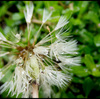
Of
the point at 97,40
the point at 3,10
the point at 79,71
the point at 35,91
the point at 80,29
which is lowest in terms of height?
the point at 35,91

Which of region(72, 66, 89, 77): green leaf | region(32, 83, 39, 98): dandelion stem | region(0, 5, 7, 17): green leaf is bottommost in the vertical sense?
region(32, 83, 39, 98): dandelion stem

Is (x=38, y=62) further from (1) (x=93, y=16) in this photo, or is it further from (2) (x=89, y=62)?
(1) (x=93, y=16)

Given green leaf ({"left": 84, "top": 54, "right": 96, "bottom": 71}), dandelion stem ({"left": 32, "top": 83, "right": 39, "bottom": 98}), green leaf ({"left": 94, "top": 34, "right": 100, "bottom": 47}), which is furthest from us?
green leaf ({"left": 94, "top": 34, "right": 100, "bottom": 47})

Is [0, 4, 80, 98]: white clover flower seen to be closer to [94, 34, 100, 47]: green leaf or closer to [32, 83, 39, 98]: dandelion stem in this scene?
[32, 83, 39, 98]: dandelion stem

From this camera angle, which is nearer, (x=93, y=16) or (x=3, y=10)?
(x=93, y=16)

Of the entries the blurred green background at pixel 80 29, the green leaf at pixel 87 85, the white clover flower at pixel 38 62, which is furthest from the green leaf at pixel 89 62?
the white clover flower at pixel 38 62

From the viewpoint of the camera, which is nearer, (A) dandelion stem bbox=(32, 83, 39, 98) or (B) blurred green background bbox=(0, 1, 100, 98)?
(A) dandelion stem bbox=(32, 83, 39, 98)

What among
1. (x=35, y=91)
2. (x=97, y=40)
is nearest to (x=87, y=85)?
(x=97, y=40)

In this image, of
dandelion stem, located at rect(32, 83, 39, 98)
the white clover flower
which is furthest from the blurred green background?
dandelion stem, located at rect(32, 83, 39, 98)

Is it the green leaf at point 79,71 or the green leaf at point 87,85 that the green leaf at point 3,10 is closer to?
the green leaf at point 79,71
